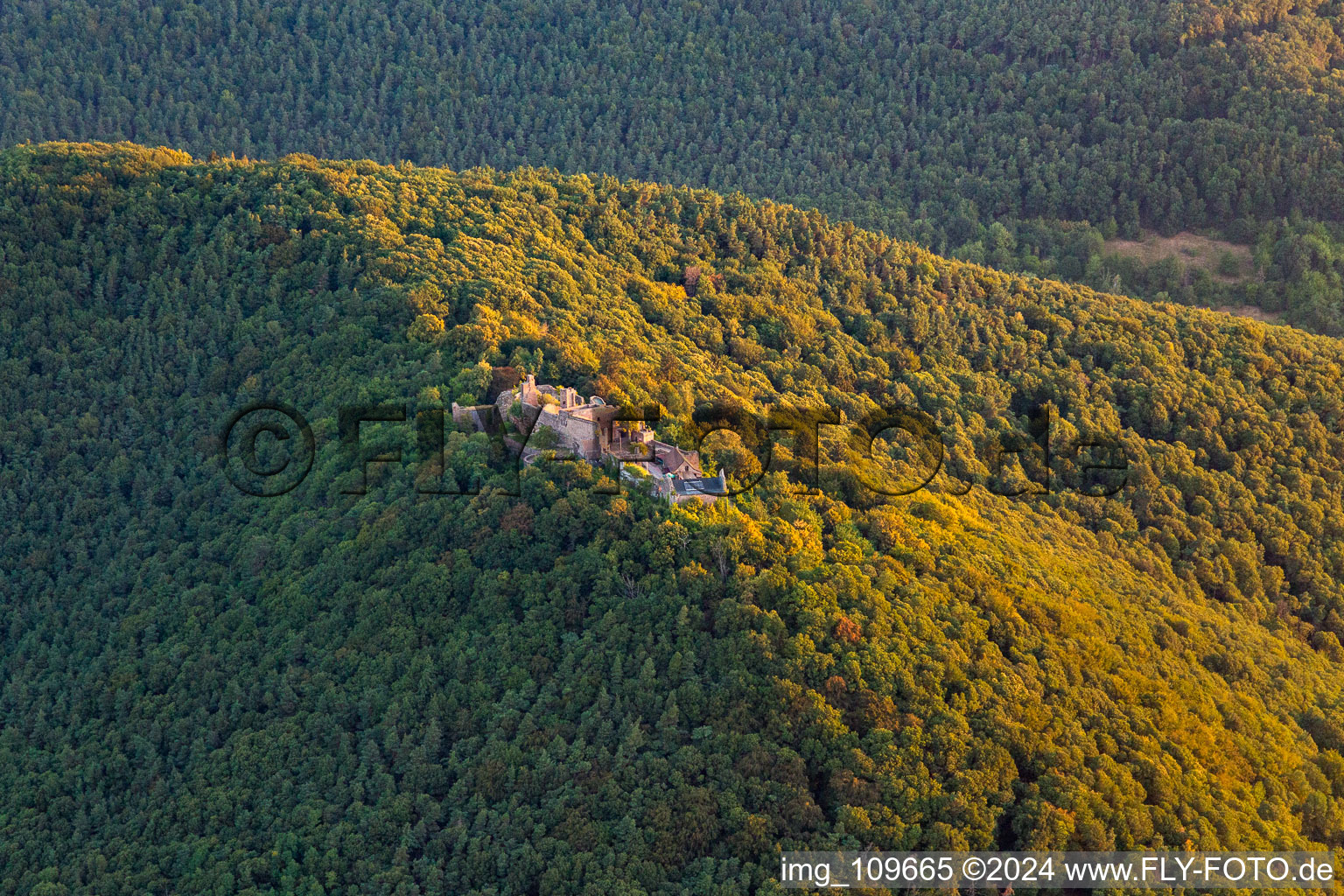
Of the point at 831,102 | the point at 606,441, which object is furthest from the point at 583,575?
the point at 831,102

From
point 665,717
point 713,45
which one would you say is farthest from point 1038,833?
point 713,45

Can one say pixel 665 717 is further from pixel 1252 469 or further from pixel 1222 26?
pixel 1222 26

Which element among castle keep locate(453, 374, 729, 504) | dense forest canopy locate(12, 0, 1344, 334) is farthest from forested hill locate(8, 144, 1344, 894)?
dense forest canopy locate(12, 0, 1344, 334)

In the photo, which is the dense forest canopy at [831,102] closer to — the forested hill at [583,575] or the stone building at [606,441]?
the forested hill at [583,575]

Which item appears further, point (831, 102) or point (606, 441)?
point (831, 102)

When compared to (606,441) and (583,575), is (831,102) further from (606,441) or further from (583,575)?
(583,575)

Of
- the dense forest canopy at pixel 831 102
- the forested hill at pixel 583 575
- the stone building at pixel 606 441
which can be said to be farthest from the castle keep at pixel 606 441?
the dense forest canopy at pixel 831 102

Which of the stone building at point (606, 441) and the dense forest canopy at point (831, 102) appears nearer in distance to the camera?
the stone building at point (606, 441)
